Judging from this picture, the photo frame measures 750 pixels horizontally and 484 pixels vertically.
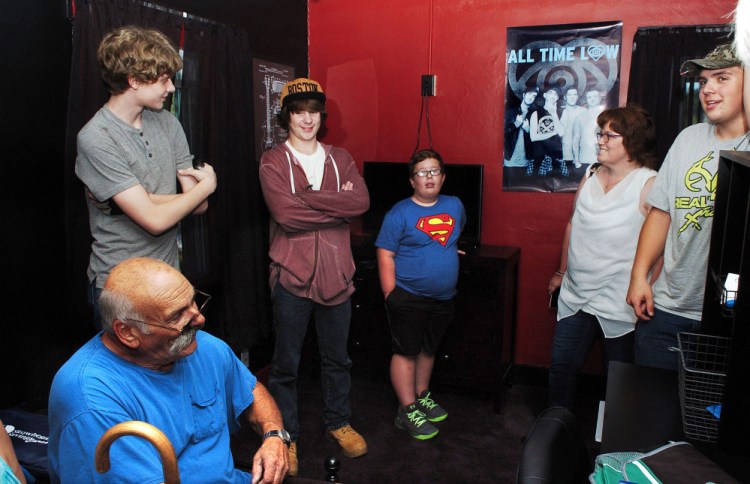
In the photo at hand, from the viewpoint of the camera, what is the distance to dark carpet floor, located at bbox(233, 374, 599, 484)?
295cm

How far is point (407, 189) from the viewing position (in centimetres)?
382

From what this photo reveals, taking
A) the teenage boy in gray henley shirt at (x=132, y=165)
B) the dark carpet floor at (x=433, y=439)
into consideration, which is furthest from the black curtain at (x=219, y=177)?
the dark carpet floor at (x=433, y=439)

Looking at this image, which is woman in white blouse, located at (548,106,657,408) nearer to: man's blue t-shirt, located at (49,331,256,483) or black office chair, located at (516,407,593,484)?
black office chair, located at (516,407,593,484)

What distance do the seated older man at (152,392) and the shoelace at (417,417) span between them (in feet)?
5.38

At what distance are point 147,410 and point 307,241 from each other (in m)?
1.45

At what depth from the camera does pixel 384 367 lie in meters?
3.92

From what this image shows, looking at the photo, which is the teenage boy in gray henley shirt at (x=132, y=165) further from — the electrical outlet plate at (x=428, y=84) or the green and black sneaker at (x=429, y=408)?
the electrical outlet plate at (x=428, y=84)

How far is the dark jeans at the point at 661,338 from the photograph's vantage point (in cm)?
208

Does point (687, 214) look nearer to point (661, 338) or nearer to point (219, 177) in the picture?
point (661, 338)

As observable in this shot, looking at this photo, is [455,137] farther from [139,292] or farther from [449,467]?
[139,292]

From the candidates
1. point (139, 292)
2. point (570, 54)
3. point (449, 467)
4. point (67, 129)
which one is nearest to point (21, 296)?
point (67, 129)

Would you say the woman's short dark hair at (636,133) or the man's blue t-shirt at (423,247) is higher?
the woman's short dark hair at (636,133)

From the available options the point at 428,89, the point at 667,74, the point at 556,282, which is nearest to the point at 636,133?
the point at 667,74

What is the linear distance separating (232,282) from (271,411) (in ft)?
5.48
